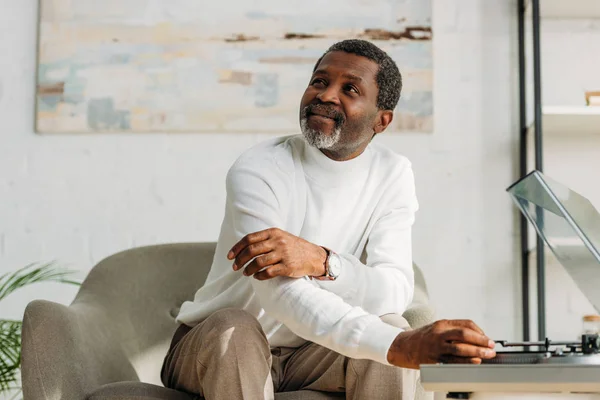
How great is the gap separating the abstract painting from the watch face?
1.36 m

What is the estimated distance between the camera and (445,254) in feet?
9.94

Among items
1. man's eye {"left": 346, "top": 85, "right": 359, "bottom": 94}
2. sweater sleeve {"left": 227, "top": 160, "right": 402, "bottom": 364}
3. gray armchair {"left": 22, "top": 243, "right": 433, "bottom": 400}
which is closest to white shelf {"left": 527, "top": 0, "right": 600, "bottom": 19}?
gray armchair {"left": 22, "top": 243, "right": 433, "bottom": 400}

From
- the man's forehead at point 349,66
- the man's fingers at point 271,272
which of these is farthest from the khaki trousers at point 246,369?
the man's forehead at point 349,66

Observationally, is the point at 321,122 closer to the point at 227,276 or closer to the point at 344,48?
the point at 344,48

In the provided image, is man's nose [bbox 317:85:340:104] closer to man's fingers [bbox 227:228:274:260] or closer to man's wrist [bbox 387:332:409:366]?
man's fingers [bbox 227:228:274:260]

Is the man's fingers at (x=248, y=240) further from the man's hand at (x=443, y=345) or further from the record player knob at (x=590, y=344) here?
the record player knob at (x=590, y=344)

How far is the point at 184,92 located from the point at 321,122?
1188 millimetres

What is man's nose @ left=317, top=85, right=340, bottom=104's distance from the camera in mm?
2006

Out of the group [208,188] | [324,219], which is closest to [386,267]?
[324,219]

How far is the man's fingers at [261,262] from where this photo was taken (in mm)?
1524

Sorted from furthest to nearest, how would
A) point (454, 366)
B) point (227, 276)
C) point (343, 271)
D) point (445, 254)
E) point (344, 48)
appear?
point (445, 254) → point (344, 48) → point (227, 276) → point (343, 271) → point (454, 366)

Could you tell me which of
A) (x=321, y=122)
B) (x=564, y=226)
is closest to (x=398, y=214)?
(x=321, y=122)

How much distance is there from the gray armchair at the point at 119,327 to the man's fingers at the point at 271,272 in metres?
0.31

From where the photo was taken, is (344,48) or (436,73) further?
(436,73)
